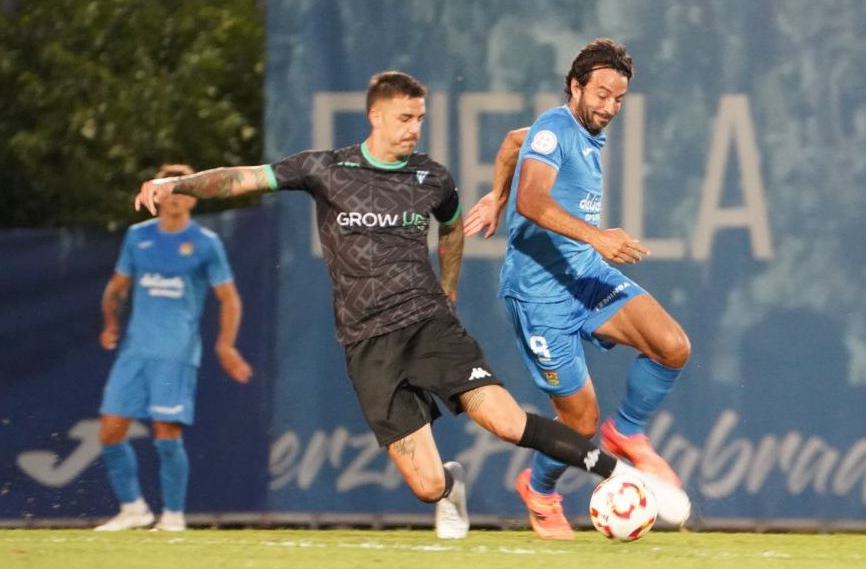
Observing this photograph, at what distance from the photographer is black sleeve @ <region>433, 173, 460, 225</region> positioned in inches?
274

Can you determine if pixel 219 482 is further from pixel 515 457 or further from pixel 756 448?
pixel 756 448

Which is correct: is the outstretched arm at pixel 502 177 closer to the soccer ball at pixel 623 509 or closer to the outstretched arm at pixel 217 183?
the outstretched arm at pixel 217 183

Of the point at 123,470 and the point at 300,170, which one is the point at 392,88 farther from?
the point at 123,470

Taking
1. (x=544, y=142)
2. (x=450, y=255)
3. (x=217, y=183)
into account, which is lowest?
(x=450, y=255)

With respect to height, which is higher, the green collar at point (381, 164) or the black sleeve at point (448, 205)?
the green collar at point (381, 164)

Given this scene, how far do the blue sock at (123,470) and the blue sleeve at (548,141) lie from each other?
2.73m

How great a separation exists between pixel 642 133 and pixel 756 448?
169 centimetres

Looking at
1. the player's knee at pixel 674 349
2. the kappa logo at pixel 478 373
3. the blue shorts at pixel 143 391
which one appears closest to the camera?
the kappa logo at pixel 478 373

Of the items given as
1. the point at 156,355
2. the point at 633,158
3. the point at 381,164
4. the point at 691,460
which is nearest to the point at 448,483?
the point at 381,164

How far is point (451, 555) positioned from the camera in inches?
259

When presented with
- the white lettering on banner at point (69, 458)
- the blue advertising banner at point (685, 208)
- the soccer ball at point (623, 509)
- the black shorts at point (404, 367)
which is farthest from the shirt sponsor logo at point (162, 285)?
the soccer ball at point (623, 509)

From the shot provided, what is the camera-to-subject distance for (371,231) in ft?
22.4

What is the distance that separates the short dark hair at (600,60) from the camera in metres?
7.14

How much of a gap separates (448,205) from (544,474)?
1.37m
